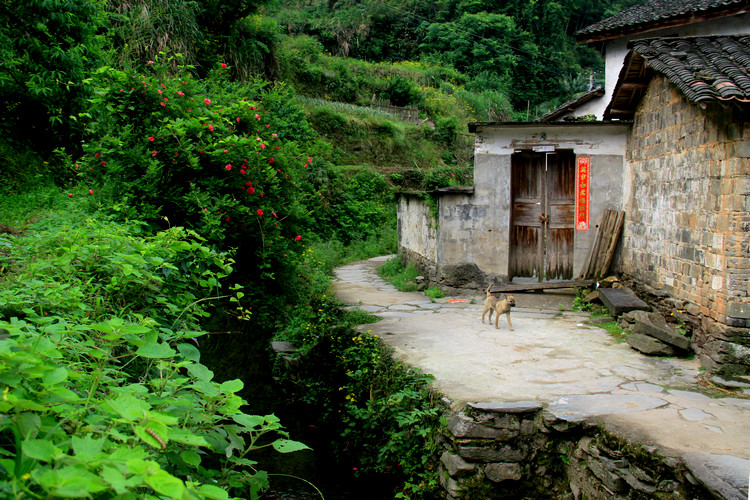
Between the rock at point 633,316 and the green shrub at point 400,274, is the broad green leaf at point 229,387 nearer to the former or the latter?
the rock at point 633,316

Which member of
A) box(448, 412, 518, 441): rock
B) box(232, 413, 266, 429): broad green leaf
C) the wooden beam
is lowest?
box(448, 412, 518, 441): rock

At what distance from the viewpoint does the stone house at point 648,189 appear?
568 centimetres

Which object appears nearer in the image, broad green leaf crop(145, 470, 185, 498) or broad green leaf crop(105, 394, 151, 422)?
broad green leaf crop(145, 470, 185, 498)

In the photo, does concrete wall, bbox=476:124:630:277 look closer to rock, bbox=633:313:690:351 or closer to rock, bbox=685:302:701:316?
rock, bbox=633:313:690:351

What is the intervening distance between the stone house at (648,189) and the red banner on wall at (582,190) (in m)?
0.02

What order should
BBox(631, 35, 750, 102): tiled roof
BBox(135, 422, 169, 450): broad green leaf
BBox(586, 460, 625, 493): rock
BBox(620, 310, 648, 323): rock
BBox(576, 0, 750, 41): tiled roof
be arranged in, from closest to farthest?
BBox(135, 422, 169, 450): broad green leaf → BBox(586, 460, 625, 493): rock → BBox(631, 35, 750, 102): tiled roof → BBox(620, 310, 648, 323): rock → BBox(576, 0, 750, 41): tiled roof

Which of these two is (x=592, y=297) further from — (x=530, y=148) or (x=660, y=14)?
(x=660, y=14)

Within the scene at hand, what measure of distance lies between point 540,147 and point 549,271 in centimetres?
230

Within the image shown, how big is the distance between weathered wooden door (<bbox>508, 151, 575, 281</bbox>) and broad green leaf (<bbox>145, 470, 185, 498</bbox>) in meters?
8.79

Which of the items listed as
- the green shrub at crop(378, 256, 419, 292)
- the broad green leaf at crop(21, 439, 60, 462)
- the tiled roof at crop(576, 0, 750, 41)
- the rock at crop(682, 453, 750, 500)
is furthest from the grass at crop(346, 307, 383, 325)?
the tiled roof at crop(576, 0, 750, 41)

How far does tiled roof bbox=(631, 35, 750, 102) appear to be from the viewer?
5496mm

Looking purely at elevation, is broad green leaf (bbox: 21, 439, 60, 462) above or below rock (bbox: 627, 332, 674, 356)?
above

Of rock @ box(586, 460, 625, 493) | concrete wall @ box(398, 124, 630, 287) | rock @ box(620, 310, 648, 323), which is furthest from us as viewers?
concrete wall @ box(398, 124, 630, 287)

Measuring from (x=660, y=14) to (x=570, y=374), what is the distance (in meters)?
9.16
